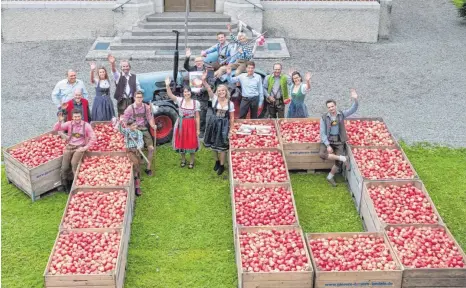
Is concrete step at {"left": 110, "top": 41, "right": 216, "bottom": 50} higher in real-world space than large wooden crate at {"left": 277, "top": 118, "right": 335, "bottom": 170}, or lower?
higher

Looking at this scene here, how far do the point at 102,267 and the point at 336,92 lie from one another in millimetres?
9726

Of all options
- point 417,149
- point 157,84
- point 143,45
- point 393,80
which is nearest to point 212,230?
point 157,84

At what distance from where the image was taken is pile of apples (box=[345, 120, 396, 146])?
13.7 meters

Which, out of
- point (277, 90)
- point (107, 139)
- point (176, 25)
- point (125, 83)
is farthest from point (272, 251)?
point (176, 25)

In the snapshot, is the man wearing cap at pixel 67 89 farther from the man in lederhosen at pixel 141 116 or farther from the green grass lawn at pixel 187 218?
the green grass lawn at pixel 187 218

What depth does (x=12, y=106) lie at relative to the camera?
17.0m

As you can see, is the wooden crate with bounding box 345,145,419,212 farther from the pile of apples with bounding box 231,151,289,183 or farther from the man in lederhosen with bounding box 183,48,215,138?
the man in lederhosen with bounding box 183,48,215,138

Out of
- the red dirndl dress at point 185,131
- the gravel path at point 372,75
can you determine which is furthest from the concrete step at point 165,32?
the red dirndl dress at point 185,131

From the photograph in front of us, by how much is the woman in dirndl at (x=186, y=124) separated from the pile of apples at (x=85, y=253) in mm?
3338

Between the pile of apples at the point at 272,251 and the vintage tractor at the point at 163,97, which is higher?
the vintage tractor at the point at 163,97

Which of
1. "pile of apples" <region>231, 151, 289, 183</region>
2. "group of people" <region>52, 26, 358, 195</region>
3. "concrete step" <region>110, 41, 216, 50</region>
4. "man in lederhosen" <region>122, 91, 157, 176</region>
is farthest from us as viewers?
"concrete step" <region>110, 41, 216, 50</region>

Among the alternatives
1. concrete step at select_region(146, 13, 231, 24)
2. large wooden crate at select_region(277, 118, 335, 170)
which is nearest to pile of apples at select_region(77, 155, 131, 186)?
large wooden crate at select_region(277, 118, 335, 170)

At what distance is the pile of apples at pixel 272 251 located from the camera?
9953mm

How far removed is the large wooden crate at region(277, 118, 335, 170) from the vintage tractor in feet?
5.39
